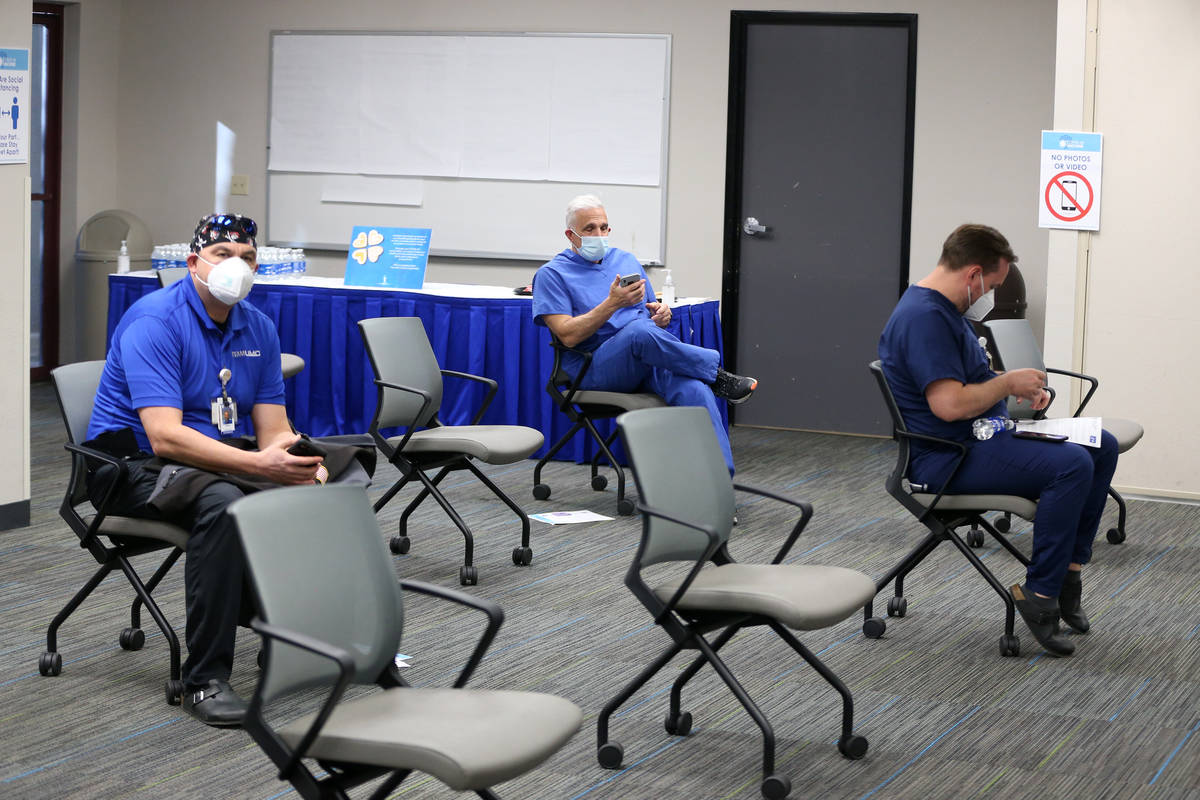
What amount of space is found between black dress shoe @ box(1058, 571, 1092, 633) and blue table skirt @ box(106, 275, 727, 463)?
9.28ft

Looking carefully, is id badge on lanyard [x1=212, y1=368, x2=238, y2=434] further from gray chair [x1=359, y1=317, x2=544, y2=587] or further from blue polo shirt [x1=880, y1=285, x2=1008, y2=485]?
blue polo shirt [x1=880, y1=285, x2=1008, y2=485]

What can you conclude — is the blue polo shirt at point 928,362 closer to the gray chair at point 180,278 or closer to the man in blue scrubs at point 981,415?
the man in blue scrubs at point 981,415

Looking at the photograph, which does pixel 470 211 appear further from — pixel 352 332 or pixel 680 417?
pixel 680 417

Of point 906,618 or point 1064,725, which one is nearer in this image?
point 1064,725

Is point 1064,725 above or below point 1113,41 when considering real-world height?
below

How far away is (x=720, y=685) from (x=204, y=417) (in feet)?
5.13

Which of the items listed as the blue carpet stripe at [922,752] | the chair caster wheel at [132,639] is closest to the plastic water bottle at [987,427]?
the blue carpet stripe at [922,752]

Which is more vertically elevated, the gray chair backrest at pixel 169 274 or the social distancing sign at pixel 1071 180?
the social distancing sign at pixel 1071 180

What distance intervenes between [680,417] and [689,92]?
5.05 metres

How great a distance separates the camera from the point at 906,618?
4.46 metres

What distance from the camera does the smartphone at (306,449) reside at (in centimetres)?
363

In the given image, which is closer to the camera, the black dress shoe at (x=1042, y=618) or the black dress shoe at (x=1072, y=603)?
the black dress shoe at (x=1042, y=618)

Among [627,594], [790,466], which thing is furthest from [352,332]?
[627,594]

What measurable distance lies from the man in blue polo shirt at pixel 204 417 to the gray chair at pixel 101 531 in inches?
1.8
